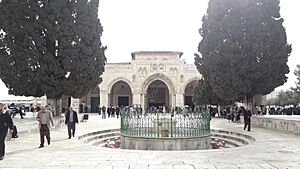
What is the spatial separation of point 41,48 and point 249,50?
1182 centimetres

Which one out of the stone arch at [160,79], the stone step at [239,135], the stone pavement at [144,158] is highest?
the stone arch at [160,79]

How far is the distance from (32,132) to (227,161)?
32.0 feet

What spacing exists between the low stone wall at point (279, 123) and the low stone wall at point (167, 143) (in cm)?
396

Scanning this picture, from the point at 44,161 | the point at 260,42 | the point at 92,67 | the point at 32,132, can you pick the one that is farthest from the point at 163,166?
the point at 260,42

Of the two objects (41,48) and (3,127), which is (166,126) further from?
(41,48)

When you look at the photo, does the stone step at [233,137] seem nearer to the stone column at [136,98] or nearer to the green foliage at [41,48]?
the green foliage at [41,48]

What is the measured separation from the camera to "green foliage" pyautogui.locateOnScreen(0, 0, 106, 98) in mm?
16047

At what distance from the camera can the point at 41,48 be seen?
16188 millimetres

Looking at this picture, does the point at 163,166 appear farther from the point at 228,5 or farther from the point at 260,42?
the point at 228,5

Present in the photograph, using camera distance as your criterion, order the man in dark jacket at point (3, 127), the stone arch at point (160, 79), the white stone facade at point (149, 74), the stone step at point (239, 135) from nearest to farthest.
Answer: the man in dark jacket at point (3, 127) < the stone step at point (239, 135) < the white stone facade at point (149, 74) < the stone arch at point (160, 79)

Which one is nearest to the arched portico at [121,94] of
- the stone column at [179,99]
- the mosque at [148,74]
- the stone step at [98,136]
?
the mosque at [148,74]

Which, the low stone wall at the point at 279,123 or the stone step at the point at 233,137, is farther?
the low stone wall at the point at 279,123

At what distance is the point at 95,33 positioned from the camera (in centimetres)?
1838

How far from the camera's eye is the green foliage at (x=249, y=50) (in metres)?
17.6
